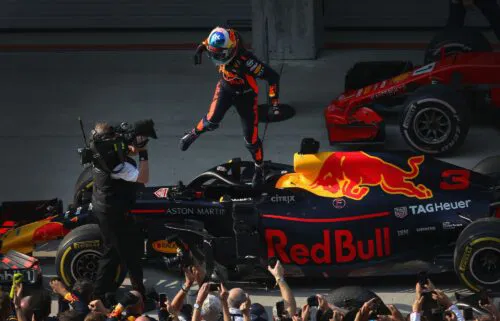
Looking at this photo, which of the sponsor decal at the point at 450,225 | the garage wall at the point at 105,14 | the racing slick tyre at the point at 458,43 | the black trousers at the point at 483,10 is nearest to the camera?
the sponsor decal at the point at 450,225

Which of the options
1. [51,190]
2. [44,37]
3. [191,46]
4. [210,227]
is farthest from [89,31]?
[210,227]

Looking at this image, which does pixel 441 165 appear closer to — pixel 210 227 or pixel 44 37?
pixel 210 227

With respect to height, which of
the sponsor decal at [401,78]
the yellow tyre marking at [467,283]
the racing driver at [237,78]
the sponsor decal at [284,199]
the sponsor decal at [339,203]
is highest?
the sponsor decal at [401,78]

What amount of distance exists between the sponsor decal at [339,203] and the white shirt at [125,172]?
1.76 meters

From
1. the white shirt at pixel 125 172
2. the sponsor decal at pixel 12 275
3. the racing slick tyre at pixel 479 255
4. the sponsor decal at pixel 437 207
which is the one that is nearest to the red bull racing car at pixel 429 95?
the sponsor decal at pixel 437 207

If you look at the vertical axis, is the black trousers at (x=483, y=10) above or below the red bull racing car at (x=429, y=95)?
above

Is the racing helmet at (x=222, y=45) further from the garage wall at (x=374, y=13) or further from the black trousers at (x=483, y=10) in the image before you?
the garage wall at (x=374, y=13)

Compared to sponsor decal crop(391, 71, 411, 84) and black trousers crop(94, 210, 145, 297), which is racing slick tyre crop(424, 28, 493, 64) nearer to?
sponsor decal crop(391, 71, 411, 84)

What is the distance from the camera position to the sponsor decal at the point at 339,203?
9953 mm

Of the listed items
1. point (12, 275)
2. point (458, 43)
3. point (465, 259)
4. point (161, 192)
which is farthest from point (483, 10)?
point (12, 275)

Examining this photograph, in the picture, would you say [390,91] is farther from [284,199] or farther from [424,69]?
[284,199]

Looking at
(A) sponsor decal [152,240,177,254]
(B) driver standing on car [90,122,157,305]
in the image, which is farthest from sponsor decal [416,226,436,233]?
(B) driver standing on car [90,122,157,305]

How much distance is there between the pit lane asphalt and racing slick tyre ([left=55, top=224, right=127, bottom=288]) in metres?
0.63

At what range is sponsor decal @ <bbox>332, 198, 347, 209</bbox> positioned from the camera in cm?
995
